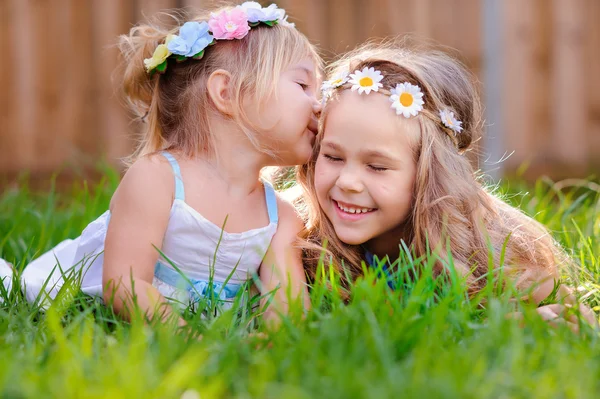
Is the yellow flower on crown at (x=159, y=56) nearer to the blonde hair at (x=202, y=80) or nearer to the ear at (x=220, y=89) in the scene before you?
the blonde hair at (x=202, y=80)

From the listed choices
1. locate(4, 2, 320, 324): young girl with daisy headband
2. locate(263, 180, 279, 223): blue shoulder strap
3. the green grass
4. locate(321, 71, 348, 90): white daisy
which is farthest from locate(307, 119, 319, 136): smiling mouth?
the green grass

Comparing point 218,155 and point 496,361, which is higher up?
point 218,155

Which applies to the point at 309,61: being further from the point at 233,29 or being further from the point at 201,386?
the point at 201,386

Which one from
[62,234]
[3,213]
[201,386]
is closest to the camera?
[201,386]

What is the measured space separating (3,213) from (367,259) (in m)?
1.90

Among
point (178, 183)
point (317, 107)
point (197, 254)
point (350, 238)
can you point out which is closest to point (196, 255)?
point (197, 254)

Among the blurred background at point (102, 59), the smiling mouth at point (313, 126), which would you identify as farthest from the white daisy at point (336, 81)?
the blurred background at point (102, 59)

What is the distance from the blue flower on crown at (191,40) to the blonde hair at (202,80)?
0.17ft

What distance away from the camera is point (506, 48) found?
240 inches

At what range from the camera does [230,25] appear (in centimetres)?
264

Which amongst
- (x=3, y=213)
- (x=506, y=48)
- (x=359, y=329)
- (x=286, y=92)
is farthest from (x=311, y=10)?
(x=359, y=329)

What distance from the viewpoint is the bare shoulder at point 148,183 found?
7.84 ft

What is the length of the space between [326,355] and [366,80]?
1183 millimetres

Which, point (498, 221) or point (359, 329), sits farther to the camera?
point (498, 221)
